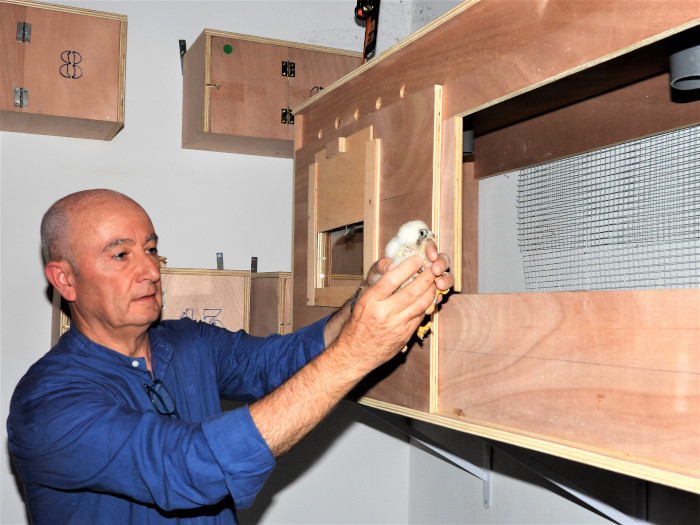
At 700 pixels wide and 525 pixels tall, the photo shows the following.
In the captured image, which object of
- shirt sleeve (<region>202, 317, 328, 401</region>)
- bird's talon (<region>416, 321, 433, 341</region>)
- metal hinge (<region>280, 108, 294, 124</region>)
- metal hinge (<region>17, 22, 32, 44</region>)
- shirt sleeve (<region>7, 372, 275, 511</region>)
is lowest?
shirt sleeve (<region>7, 372, 275, 511</region>)

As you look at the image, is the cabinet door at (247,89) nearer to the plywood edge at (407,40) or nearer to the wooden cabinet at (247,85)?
the wooden cabinet at (247,85)

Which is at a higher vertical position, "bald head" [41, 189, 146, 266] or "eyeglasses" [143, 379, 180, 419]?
"bald head" [41, 189, 146, 266]

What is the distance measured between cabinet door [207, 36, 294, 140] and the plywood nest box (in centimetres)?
44

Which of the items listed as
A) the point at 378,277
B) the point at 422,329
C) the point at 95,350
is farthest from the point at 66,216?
the point at 422,329

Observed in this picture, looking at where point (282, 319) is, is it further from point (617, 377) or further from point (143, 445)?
point (617, 377)

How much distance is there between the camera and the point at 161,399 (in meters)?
1.31

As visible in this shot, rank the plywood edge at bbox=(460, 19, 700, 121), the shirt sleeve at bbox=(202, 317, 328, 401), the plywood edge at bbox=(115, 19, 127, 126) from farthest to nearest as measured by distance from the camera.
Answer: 1. the plywood edge at bbox=(115, 19, 127, 126)
2. the shirt sleeve at bbox=(202, 317, 328, 401)
3. the plywood edge at bbox=(460, 19, 700, 121)

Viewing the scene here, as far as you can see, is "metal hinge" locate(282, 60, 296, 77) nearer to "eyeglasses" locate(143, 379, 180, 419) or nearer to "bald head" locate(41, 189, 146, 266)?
"bald head" locate(41, 189, 146, 266)

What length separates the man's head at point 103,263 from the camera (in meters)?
1.29

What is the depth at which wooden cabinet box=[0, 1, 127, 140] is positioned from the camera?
6.10ft

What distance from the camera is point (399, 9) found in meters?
2.65

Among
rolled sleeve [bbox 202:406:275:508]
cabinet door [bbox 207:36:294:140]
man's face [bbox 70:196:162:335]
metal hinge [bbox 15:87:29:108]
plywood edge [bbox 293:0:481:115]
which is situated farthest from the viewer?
cabinet door [bbox 207:36:294:140]

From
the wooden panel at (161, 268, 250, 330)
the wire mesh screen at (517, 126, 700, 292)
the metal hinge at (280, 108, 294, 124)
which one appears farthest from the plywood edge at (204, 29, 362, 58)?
the wire mesh screen at (517, 126, 700, 292)

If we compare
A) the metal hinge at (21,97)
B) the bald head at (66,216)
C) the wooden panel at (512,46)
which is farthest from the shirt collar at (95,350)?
the metal hinge at (21,97)
